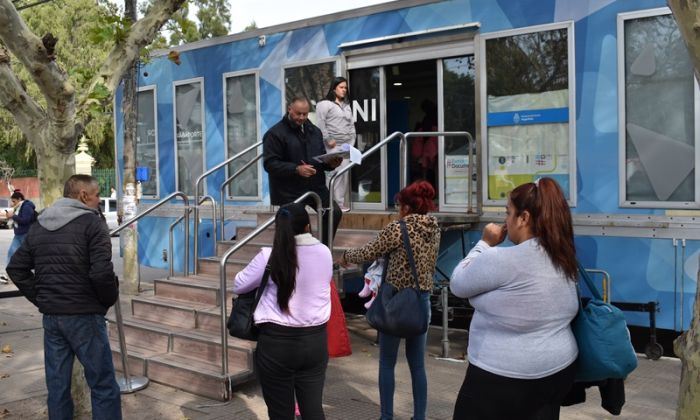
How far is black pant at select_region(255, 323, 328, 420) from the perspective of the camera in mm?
3637

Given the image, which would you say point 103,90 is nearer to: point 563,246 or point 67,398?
point 67,398

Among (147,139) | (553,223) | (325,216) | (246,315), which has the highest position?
(147,139)

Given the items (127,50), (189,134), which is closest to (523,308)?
(127,50)

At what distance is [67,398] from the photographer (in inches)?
175

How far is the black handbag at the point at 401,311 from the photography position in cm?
447

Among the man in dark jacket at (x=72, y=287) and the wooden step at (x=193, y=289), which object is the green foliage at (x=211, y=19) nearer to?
the wooden step at (x=193, y=289)

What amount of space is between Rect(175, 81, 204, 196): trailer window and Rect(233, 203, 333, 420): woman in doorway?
747 cm

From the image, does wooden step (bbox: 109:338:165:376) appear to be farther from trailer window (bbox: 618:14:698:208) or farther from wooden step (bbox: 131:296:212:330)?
trailer window (bbox: 618:14:698:208)

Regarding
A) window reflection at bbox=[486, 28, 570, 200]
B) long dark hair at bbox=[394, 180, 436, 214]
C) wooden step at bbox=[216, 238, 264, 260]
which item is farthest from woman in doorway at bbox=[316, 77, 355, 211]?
long dark hair at bbox=[394, 180, 436, 214]

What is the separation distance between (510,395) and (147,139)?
408 inches

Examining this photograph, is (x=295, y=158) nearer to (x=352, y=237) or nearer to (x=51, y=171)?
(x=352, y=237)

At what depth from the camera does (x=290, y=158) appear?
6293mm

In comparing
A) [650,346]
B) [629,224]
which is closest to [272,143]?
[629,224]

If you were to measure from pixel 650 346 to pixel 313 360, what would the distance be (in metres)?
4.47
